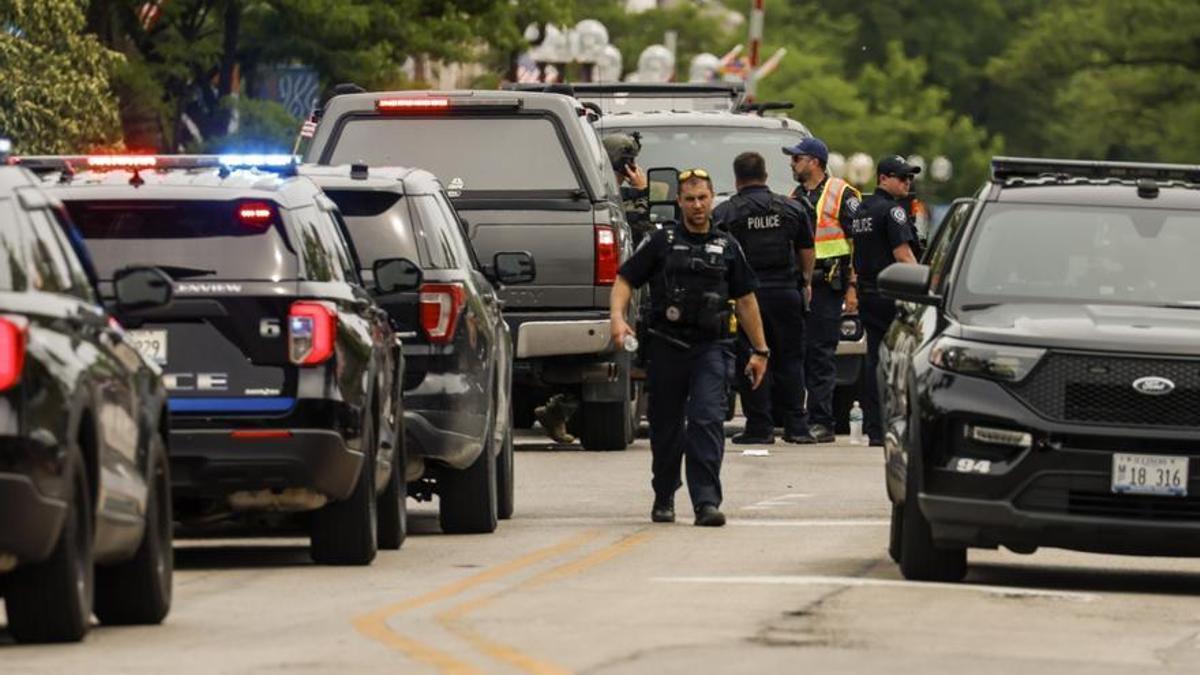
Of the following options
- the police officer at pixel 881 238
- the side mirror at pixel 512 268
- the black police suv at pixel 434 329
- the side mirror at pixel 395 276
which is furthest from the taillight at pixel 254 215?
the police officer at pixel 881 238

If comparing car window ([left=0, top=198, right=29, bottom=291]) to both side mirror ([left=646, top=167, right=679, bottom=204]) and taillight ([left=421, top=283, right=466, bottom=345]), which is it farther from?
side mirror ([left=646, top=167, right=679, bottom=204])

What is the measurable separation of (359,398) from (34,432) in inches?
167

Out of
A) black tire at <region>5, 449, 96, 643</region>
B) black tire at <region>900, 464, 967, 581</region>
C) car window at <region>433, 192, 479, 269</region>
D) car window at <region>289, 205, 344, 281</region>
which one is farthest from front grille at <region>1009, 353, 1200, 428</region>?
black tire at <region>5, 449, 96, 643</region>

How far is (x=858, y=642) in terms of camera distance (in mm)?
12258

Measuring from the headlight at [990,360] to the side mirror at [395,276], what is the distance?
10.5ft

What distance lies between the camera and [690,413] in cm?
1895

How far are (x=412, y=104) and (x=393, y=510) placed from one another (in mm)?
6822

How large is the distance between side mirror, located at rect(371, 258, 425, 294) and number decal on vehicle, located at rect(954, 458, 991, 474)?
3432 mm

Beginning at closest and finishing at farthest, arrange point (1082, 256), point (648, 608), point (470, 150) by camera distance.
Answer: point (648, 608) → point (1082, 256) → point (470, 150)

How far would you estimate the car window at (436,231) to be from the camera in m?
17.8

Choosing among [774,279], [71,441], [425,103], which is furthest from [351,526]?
[774,279]

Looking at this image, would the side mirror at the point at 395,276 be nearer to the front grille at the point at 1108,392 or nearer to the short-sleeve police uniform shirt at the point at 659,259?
the short-sleeve police uniform shirt at the point at 659,259

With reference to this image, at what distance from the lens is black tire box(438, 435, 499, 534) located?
18.1 metres

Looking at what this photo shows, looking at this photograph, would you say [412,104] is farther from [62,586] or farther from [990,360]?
[62,586]
